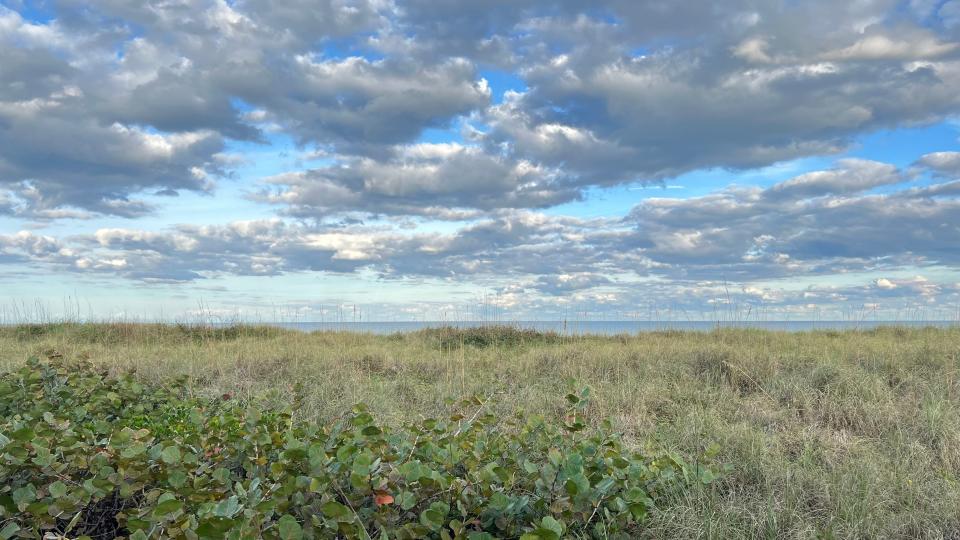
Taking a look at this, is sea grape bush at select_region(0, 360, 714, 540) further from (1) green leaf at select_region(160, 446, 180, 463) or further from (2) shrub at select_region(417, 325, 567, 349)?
(2) shrub at select_region(417, 325, 567, 349)

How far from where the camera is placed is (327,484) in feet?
8.16

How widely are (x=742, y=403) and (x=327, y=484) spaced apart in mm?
5255

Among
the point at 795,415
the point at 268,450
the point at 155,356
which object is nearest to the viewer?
the point at 268,450

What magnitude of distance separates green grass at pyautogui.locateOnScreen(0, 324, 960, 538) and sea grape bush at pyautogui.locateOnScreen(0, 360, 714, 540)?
59cm

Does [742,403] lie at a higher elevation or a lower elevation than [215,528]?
lower

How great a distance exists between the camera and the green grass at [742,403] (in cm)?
345

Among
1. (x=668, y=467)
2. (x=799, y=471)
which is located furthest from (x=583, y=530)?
(x=799, y=471)

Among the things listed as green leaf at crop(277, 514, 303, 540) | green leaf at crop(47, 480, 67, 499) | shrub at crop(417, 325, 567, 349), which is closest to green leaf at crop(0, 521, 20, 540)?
green leaf at crop(47, 480, 67, 499)

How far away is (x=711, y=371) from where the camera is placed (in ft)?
28.0

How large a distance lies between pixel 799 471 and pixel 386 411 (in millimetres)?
3852

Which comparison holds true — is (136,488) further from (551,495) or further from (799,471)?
(799,471)

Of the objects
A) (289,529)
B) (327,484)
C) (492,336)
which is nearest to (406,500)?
(327,484)

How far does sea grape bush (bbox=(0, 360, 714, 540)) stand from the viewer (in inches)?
92.4

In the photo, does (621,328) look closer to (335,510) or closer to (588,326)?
(588,326)
